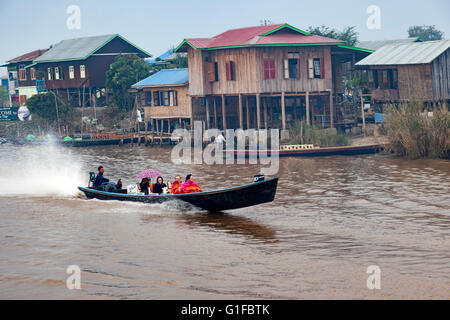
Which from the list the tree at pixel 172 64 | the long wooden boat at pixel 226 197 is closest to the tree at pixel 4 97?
the tree at pixel 172 64

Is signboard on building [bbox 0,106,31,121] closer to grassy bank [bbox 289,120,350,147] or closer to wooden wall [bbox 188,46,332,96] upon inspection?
wooden wall [bbox 188,46,332,96]

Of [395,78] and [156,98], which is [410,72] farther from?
[156,98]

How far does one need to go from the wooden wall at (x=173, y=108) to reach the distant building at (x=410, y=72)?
41.4 feet

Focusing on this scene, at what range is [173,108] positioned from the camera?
51.3m

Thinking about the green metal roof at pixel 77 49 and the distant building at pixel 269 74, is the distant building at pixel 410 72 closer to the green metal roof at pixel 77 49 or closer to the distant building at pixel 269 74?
the distant building at pixel 269 74

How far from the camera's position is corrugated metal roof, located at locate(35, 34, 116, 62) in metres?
64.0

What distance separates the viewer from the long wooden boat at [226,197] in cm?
2048

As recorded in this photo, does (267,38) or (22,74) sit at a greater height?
(22,74)

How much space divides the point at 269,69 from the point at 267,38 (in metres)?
1.93

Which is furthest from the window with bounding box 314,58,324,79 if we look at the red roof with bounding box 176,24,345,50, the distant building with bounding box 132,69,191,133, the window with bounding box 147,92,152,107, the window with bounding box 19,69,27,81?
the window with bounding box 19,69,27,81

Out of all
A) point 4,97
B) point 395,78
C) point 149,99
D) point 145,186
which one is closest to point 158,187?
point 145,186

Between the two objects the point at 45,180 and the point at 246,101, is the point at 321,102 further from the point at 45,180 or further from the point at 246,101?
the point at 45,180

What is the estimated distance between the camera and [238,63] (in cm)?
4425
